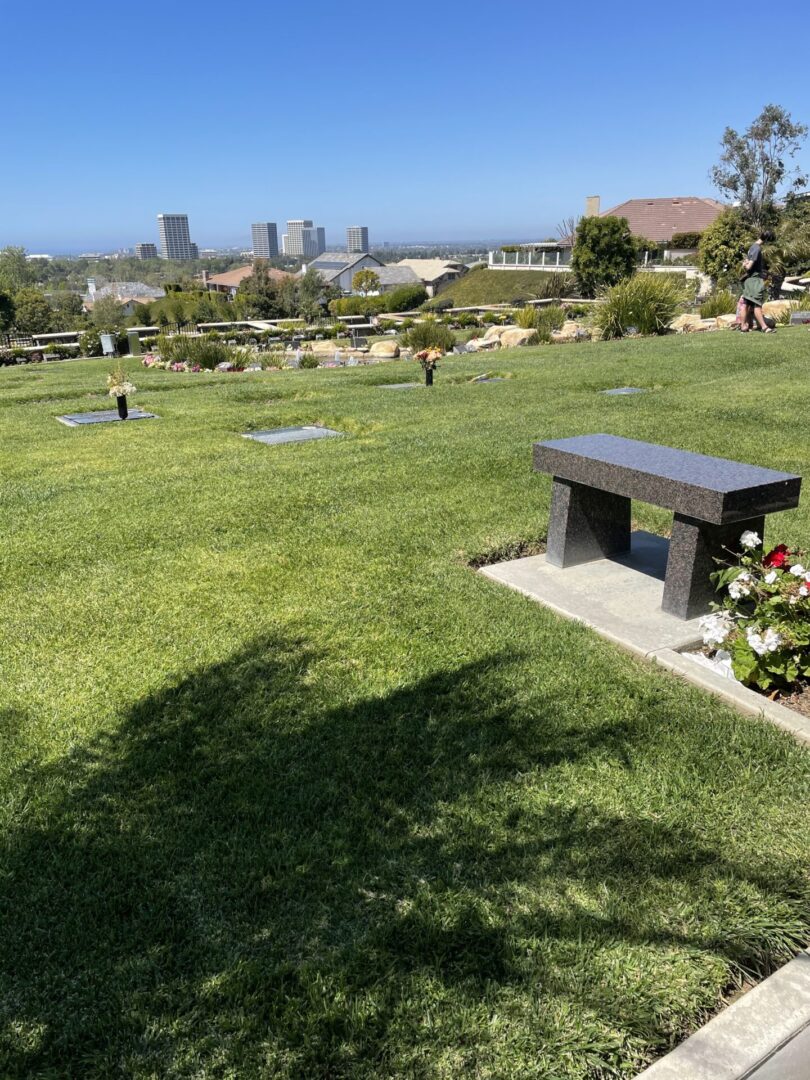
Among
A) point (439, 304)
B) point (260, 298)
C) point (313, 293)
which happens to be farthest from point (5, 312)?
point (439, 304)

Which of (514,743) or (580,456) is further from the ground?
(580,456)

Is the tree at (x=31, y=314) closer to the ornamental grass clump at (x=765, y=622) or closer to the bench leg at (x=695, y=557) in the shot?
the bench leg at (x=695, y=557)

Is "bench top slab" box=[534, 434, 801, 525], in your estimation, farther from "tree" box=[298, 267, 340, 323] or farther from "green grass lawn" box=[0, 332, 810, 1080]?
"tree" box=[298, 267, 340, 323]

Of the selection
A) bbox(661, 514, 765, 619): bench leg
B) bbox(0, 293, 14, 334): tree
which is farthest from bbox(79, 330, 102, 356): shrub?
bbox(0, 293, 14, 334): tree

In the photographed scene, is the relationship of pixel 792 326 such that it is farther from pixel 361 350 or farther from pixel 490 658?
pixel 490 658

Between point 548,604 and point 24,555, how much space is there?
12.6 feet

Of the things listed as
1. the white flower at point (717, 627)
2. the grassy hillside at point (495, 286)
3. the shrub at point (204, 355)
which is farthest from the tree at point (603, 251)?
the white flower at point (717, 627)

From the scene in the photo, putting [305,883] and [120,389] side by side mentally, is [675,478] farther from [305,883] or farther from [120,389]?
[120,389]

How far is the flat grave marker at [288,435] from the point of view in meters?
9.29

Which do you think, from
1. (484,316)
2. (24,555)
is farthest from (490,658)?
(484,316)

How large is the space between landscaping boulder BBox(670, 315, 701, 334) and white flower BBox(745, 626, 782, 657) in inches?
786

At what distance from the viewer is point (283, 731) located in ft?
11.3

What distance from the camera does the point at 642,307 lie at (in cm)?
2053

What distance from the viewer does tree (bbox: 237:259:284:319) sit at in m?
81.0
